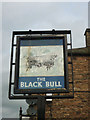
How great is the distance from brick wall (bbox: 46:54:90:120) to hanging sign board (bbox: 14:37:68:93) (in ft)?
18.9

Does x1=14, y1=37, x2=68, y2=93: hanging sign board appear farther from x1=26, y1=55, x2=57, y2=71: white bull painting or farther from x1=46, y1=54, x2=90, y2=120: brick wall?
x1=46, y1=54, x2=90, y2=120: brick wall

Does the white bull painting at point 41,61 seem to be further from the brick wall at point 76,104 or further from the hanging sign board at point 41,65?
the brick wall at point 76,104

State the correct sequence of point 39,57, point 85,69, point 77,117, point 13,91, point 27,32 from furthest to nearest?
point 85,69, point 77,117, point 27,32, point 39,57, point 13,91

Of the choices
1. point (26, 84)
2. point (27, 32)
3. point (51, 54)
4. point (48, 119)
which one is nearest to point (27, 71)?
point (26, 84)

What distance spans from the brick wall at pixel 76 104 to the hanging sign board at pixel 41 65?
5.75 m

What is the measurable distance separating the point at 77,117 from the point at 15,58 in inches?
243

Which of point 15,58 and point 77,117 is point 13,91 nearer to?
point 15,58

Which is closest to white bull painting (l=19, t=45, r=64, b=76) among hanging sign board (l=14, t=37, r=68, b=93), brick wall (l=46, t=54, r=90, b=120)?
hanging sign board (l=14, t=37, r=68, b=93)

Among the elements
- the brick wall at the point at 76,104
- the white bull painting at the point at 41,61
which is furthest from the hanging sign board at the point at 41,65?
the brick wall at the point at 76,104

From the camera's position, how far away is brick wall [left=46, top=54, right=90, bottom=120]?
9.13 m

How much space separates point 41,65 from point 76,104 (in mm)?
5927

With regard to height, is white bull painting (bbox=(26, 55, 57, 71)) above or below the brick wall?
above

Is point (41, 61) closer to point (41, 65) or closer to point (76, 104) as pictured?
point (41, 65)

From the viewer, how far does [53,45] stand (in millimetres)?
4188
